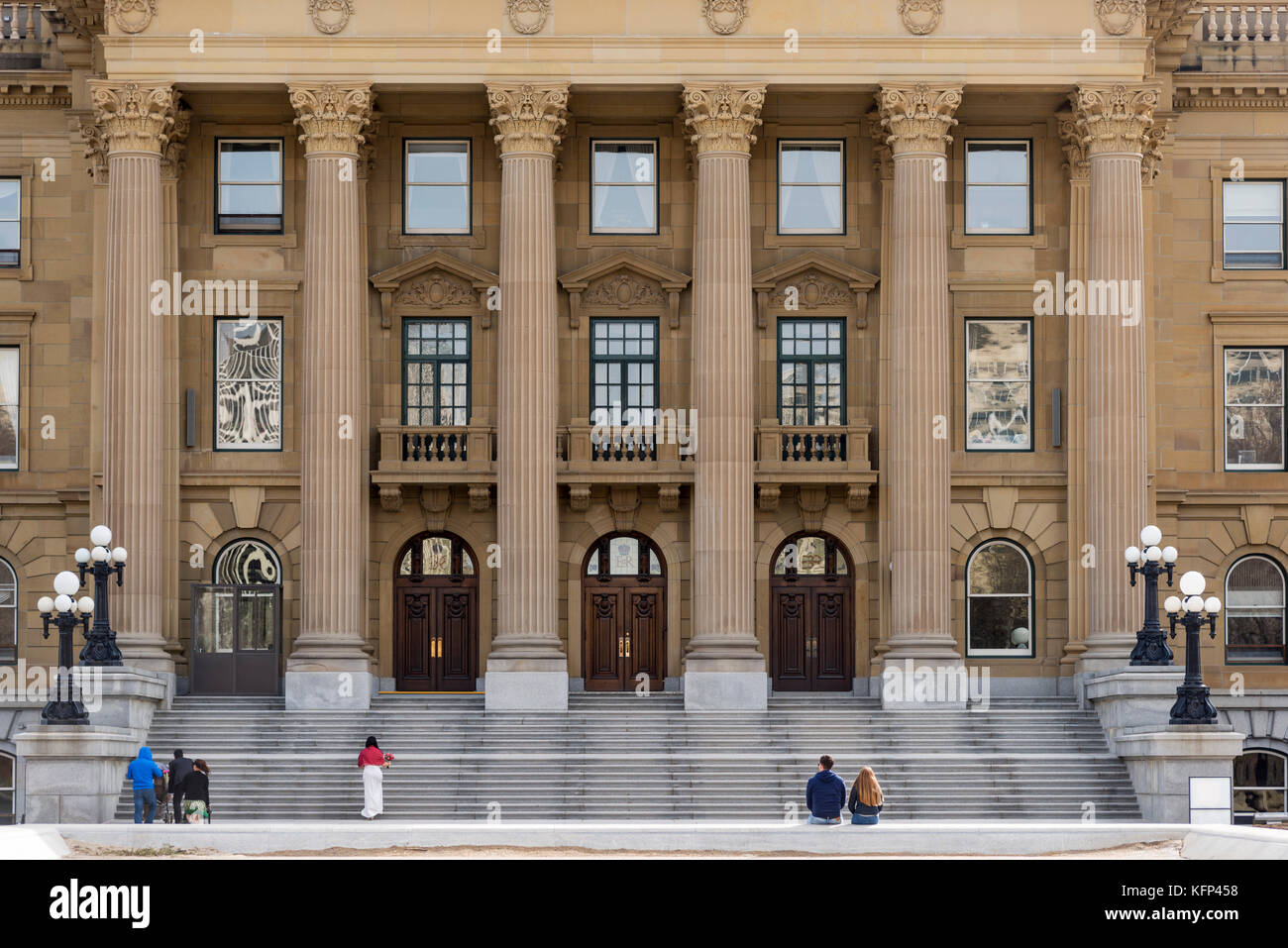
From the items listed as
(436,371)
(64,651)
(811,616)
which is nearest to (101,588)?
(64,651)

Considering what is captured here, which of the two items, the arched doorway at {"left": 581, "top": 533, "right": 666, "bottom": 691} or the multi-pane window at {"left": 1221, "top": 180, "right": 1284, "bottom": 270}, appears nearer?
the arched doorway at {"left": 581, "top": 533, "right": 666, "bottom": 691}

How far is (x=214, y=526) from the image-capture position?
47281mm

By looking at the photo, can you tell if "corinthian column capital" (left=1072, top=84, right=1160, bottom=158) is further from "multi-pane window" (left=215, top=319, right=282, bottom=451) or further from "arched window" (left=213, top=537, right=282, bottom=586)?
"arched window" (left=213, top=537, right=282, bottom=586)

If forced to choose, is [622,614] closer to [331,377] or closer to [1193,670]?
[331,377]

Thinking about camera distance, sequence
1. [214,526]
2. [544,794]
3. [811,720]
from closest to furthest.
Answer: [544,794]
[811,720]
[214,526]

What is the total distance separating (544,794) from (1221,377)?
19.8 m

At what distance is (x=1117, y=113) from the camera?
149 ft

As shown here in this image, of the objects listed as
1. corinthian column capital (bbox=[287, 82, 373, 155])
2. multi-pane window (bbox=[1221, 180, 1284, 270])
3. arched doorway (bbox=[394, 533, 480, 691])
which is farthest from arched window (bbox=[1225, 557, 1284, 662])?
corinthian column capital (bbox=[287, 82, 373, 155])

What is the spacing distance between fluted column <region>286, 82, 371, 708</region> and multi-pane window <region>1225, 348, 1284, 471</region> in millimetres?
20114

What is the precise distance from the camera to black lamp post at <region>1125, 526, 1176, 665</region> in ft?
131

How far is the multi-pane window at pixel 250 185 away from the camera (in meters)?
47.6

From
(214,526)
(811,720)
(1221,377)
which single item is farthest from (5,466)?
(1221,377)

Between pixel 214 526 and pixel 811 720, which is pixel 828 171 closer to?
pixel 811 720

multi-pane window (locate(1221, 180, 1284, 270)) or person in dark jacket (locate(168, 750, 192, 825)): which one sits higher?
multi-pane window (locate(1221, 180, 1284, 270))
